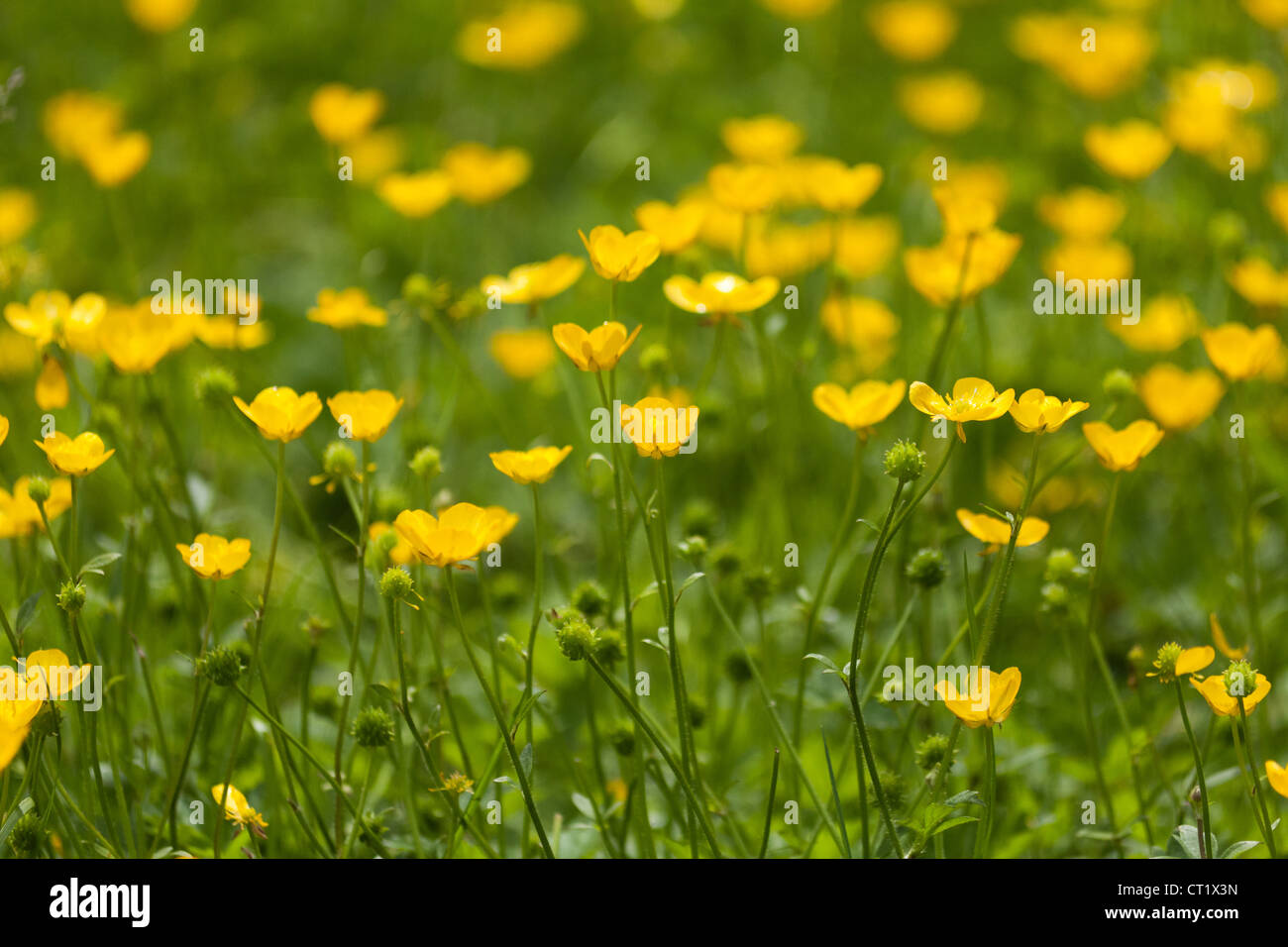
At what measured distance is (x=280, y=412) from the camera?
1.55 meters

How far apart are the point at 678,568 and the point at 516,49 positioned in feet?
7.12

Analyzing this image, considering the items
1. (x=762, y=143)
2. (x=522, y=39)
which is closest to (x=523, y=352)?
(x=762, y=143)

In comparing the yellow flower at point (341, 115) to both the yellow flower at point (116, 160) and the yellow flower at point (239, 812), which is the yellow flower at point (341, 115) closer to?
the yellow flower at point (116, 160)

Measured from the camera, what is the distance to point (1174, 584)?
2.46m

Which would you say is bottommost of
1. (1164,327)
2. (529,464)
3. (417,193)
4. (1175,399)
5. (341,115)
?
(529,464)

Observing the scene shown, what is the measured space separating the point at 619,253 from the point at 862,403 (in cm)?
38

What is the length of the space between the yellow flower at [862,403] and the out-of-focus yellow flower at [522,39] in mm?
2312

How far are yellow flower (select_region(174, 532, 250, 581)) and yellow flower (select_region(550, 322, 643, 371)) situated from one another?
49cm

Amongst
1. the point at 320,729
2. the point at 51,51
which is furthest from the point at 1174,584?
the point at 51,51

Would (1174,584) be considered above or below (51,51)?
below

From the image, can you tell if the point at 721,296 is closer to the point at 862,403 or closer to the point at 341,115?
the point at 862,403

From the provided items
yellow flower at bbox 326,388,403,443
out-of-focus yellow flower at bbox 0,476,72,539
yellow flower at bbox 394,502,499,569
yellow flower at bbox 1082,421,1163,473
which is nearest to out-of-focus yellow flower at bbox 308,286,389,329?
yellow flower at bbox 326,388,403,443

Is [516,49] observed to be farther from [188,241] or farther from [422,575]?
[422,575]

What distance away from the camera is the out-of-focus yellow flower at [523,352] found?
2582mm
